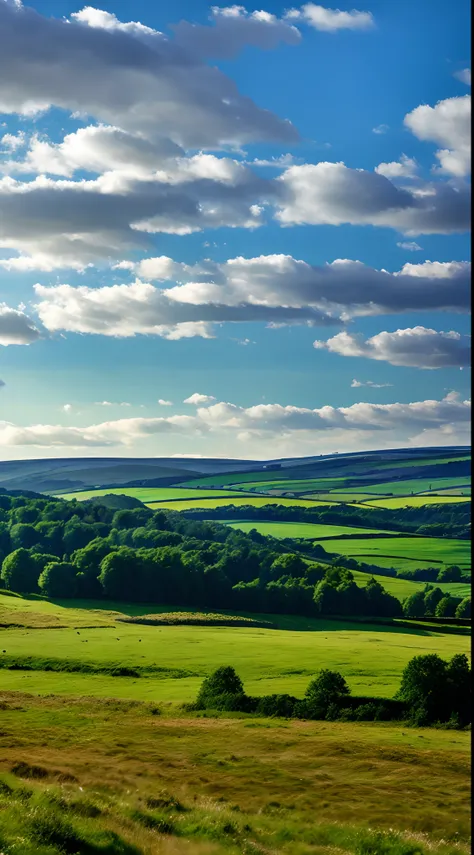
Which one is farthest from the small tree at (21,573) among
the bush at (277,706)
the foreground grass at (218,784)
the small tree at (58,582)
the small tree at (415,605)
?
the bush at (277,706)

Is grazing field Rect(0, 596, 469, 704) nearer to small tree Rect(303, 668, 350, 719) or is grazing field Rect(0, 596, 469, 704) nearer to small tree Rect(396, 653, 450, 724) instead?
small tree Rect(303, 668, 350, 719)

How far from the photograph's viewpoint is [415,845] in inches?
1312

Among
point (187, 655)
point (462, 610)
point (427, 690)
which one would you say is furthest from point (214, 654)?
point (462, 610)

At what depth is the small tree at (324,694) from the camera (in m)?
72.4

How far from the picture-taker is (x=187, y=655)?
10044 cm

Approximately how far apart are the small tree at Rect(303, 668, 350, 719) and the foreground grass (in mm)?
3261

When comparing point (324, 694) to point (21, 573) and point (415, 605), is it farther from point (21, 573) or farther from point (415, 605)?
point (21, 573)

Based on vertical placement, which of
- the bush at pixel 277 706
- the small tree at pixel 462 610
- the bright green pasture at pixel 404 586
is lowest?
the small tree at pixel 462 610

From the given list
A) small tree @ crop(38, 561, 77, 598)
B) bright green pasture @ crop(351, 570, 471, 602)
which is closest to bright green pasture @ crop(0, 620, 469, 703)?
bright green pasture @ crop(351, 570, 471, 602)

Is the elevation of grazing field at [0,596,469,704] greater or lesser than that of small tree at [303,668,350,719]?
lesser

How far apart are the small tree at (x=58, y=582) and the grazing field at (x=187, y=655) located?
29.6 m

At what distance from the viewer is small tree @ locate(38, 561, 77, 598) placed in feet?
546

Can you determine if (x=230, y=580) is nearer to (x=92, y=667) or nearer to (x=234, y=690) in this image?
(x=92, y=667)

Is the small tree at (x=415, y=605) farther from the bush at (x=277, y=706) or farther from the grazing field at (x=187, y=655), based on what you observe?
the bush at (x=277, y=706)
